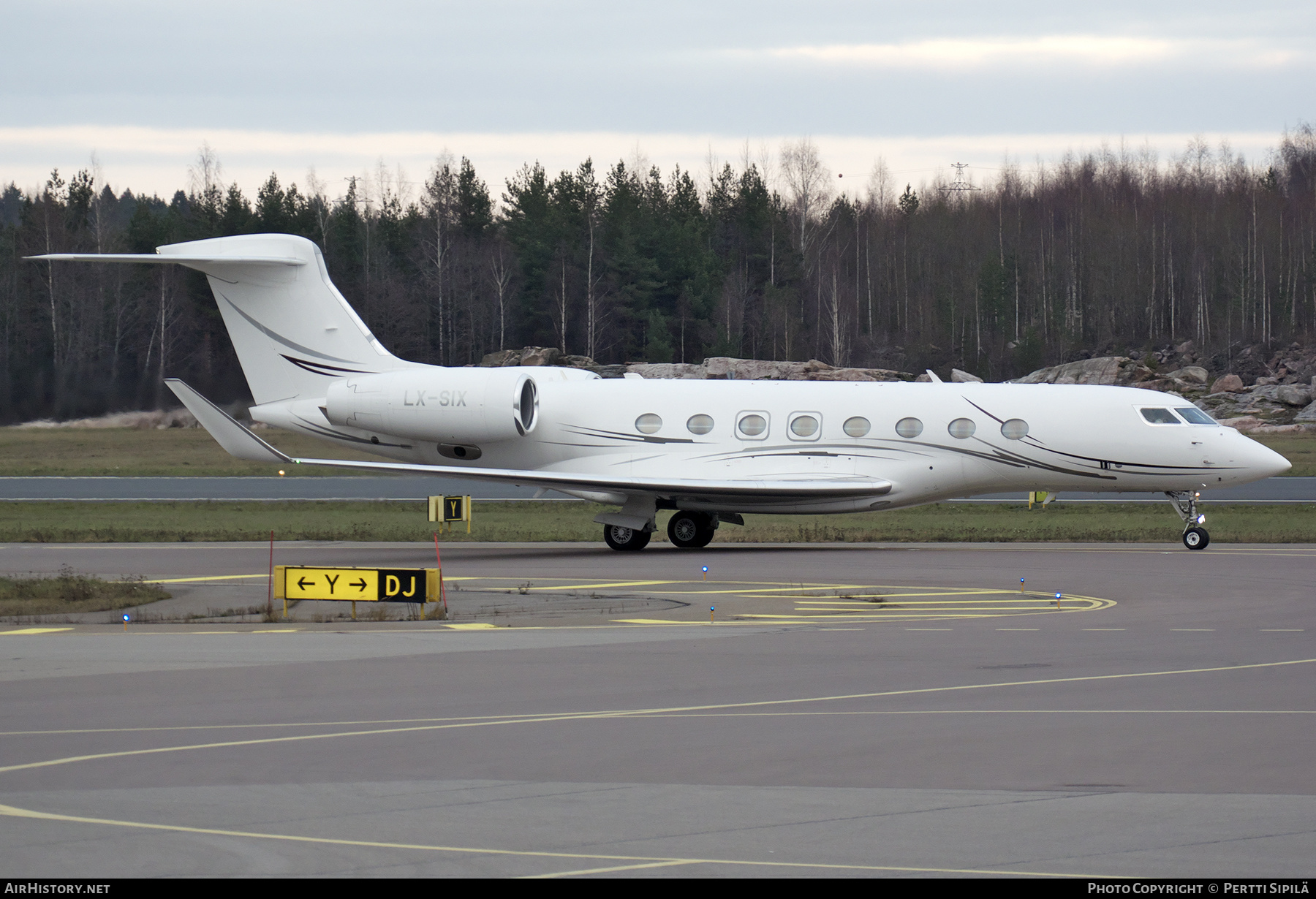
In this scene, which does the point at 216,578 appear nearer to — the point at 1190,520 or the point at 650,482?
the point at 650,482

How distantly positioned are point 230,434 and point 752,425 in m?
9.52

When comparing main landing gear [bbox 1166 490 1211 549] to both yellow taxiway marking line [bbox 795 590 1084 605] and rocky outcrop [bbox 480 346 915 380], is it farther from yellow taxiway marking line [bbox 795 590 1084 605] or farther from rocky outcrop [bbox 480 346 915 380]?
rocky outcrop [bbox 480 346 915 380]

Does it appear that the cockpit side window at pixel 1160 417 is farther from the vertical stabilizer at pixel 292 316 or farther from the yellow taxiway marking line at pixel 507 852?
the yellow taxiway marking line at pixel 507 852

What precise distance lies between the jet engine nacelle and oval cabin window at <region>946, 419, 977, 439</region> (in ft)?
26.7

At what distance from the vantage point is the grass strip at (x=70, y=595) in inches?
675

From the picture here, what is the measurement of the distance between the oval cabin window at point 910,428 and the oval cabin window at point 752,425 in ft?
8.26

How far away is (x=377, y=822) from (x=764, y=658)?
21.4ft

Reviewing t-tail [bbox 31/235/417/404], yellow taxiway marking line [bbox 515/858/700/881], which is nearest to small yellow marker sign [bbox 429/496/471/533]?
t-tail [bbox 31/235/417/404]

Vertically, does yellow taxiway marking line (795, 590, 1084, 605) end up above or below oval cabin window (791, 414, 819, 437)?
below

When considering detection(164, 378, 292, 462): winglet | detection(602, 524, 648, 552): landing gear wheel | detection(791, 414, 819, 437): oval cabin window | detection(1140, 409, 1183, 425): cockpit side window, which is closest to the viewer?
detection(164, 378, 292, 462): winglet

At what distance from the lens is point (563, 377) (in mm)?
28859

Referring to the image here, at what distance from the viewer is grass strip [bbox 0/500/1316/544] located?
2917cm

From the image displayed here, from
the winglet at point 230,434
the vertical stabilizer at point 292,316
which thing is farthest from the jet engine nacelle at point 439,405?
the winglet at point 230,434

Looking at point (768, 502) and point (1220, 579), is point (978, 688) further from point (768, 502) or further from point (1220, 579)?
point (768, 502)
